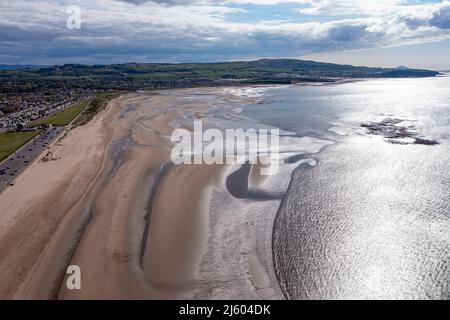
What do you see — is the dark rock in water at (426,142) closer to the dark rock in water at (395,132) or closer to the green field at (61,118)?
the dark rock in water at (395,132)

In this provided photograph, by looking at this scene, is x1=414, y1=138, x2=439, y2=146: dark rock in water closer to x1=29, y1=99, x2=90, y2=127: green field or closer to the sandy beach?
the sandy beach

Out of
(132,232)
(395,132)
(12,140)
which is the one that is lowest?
(132,232)

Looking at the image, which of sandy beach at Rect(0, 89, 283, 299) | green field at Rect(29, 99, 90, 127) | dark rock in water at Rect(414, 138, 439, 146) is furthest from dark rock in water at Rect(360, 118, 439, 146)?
green field at Rect(29, 99, 90, 127)

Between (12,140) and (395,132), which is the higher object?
(395,132)

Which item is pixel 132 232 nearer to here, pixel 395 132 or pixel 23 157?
pixel 23 157

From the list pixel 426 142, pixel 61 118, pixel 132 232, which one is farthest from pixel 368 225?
pixel 61 118

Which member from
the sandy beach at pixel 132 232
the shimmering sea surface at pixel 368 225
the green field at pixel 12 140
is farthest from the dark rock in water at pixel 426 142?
the green field at pixel 12 140
